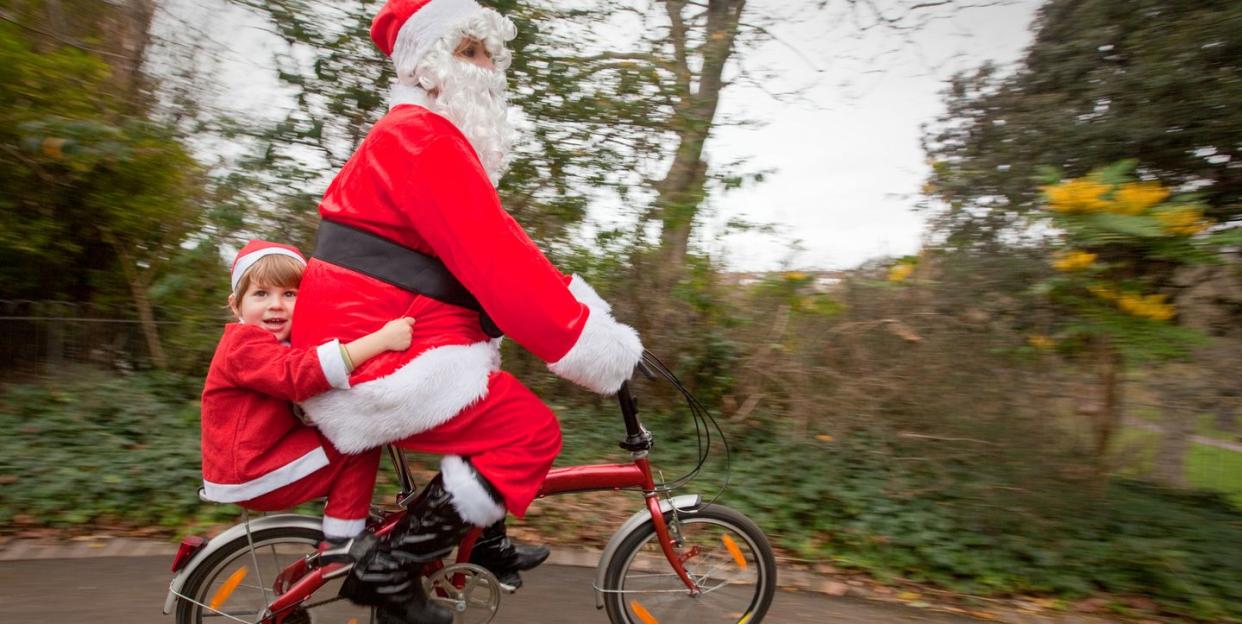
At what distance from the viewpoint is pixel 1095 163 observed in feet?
14.2

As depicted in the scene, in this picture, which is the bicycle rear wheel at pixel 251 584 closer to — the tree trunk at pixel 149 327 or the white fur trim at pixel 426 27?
the white fur trim at pixel 426 27

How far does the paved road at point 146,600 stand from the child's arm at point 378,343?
147 centimetres

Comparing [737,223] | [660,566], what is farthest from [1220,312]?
[660,566]

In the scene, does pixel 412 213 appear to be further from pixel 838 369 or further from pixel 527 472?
pixel 838 369

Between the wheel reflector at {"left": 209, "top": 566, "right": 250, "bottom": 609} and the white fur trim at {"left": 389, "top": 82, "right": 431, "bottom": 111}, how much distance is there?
4.78 feet

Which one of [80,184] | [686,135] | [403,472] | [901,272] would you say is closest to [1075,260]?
[901,272]

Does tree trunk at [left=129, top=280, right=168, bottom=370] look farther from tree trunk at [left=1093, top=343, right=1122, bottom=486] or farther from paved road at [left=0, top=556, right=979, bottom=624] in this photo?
tree trunk at [left=1093, top=343, right=1122, bottom=486]

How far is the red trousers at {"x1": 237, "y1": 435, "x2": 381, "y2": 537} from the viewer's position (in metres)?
2.26

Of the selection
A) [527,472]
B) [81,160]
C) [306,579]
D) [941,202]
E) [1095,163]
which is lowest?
[306,579]

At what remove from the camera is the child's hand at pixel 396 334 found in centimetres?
208

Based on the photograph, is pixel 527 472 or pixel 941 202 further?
pixel 941 202

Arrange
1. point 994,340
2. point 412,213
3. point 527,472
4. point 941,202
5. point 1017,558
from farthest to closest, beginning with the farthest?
point 941,202 < point 994,340 < point 1017,558 < point 527,472 < point 412,213

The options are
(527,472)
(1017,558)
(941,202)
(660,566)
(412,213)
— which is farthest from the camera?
(941,202)

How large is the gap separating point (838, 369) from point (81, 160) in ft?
15.1
